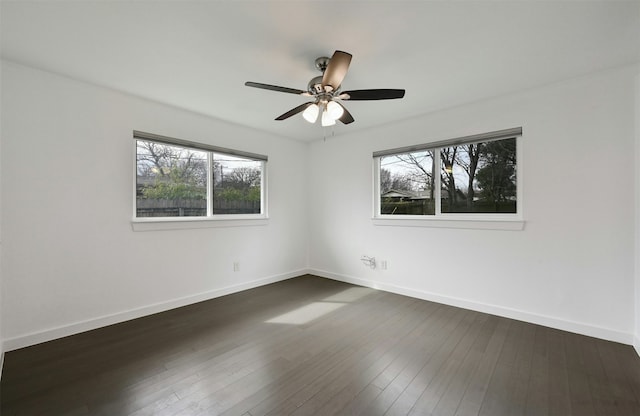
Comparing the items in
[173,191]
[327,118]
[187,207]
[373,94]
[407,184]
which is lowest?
[187,207]

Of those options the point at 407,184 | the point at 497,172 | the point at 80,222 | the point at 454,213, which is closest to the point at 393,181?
the point at 407,184

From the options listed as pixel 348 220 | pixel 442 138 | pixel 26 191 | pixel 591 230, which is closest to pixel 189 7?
pixel 26 191

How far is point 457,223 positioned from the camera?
3.25 metres

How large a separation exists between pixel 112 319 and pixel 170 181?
157 cm

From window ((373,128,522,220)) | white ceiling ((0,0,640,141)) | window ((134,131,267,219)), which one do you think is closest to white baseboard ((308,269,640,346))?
window ((373,128,522,220))

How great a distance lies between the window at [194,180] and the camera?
3.10 metres

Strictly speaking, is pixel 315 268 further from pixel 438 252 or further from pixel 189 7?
pixel 189 7

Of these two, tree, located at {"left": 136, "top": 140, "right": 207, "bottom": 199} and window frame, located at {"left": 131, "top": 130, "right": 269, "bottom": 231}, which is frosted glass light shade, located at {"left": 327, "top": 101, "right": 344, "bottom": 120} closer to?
window frame, located at {"left": 131, "top": 130, "right": 269, "bottom": 231}

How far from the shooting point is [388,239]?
3.86 m

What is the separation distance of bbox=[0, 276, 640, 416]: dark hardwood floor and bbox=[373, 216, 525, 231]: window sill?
3.17 ft

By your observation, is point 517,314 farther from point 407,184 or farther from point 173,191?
point 173,191

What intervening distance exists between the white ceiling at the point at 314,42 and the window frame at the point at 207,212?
0.56 metres

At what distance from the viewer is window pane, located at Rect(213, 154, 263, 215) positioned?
148 inches

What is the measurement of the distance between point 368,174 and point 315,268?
1895 mm
